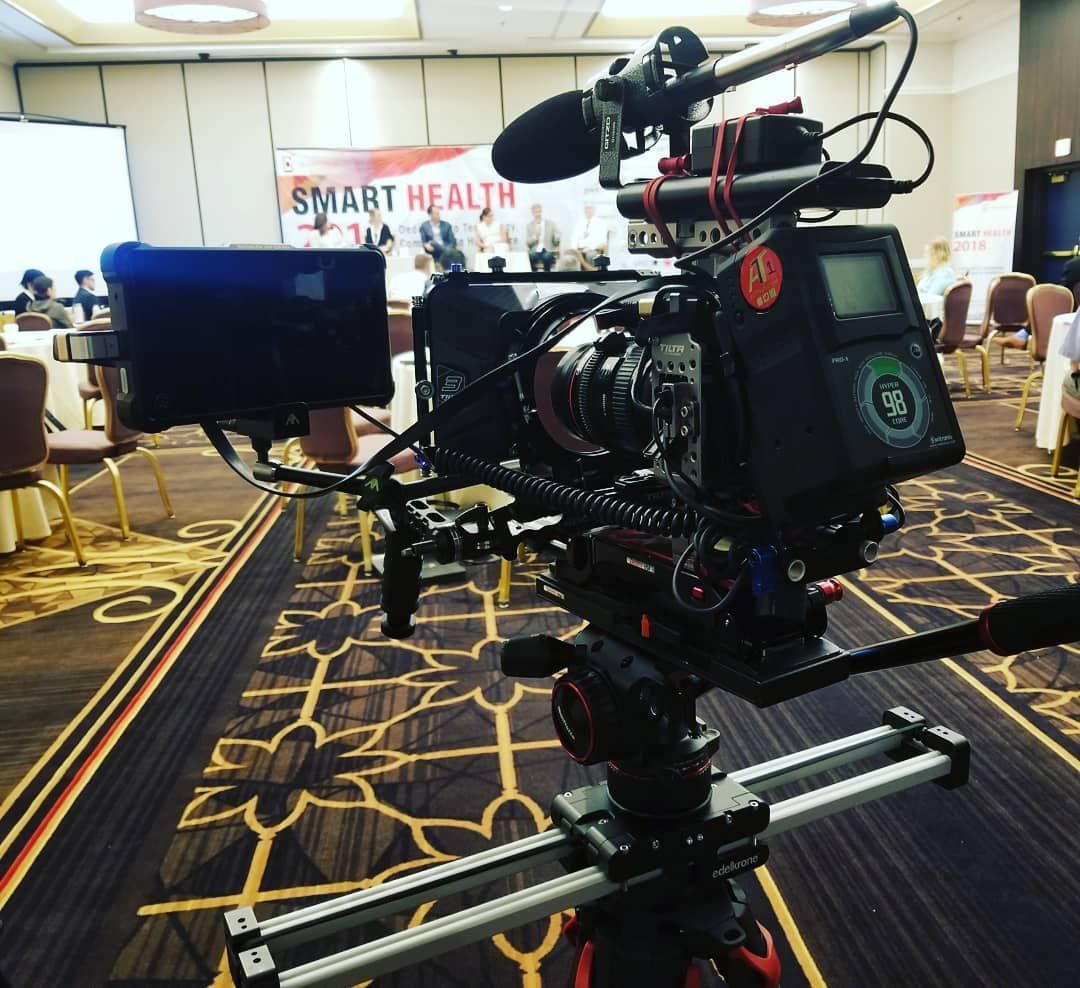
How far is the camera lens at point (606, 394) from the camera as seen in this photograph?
852 mm

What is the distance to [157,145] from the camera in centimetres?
901

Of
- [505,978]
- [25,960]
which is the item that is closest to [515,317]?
[505,978]

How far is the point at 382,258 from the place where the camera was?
1.03m

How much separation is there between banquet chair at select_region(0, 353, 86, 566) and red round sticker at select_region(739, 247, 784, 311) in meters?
2.90

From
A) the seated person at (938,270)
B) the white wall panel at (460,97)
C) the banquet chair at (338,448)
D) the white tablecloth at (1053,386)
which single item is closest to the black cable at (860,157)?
the banquet chair at (338,448)

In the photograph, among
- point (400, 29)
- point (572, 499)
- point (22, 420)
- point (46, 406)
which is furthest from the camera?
point (400, 29)

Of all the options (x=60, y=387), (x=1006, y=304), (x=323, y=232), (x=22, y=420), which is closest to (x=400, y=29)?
(x=323, y=232)

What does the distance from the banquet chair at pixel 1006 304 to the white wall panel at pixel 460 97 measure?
5119 millimetres

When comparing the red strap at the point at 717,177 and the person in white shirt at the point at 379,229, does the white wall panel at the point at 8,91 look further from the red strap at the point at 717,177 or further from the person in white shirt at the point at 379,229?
the red strap at the point at 717,177

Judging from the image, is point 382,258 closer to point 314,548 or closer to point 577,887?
point 577,887

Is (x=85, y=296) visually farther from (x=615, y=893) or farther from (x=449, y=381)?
(x=615, y=893)

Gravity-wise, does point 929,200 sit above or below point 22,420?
above

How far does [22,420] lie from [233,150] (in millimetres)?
6944

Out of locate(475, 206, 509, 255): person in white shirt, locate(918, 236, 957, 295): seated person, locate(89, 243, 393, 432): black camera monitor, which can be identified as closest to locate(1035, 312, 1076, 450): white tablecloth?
locate(918, 236, 957, 295): seated person
